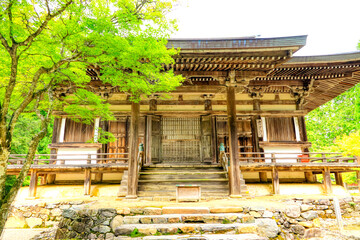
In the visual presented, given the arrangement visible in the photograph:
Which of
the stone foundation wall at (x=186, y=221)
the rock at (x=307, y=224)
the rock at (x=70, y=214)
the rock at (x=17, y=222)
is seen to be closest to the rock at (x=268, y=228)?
the stone foundation wall at (x=186, y=221)

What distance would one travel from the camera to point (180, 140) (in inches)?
508

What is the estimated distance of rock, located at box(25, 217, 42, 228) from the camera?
9375 mm

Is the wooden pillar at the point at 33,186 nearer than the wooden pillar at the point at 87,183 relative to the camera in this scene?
Yes

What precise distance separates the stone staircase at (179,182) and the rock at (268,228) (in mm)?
3023

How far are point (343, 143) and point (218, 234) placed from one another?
10.0 metres

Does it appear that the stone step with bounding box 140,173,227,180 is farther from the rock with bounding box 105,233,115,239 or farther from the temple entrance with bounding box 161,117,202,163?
the rock with bounding box 105,233,115,239

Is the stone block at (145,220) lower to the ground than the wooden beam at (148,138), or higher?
lower

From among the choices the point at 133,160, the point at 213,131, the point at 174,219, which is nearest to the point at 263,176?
the point at 213,131

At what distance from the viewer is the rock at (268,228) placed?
5.60 m

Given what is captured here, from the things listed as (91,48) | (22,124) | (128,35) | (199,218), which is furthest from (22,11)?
(22,124)

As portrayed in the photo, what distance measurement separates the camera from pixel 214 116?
13.0 metres

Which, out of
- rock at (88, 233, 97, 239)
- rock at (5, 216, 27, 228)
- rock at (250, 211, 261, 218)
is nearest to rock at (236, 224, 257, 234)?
rock at (250, 211, 261, 218)

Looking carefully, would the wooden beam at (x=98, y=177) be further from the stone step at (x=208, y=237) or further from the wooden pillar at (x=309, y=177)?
the wooden pillar at (x=309, y=177)

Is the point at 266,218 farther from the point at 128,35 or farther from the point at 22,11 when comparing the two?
the point at 22,11
